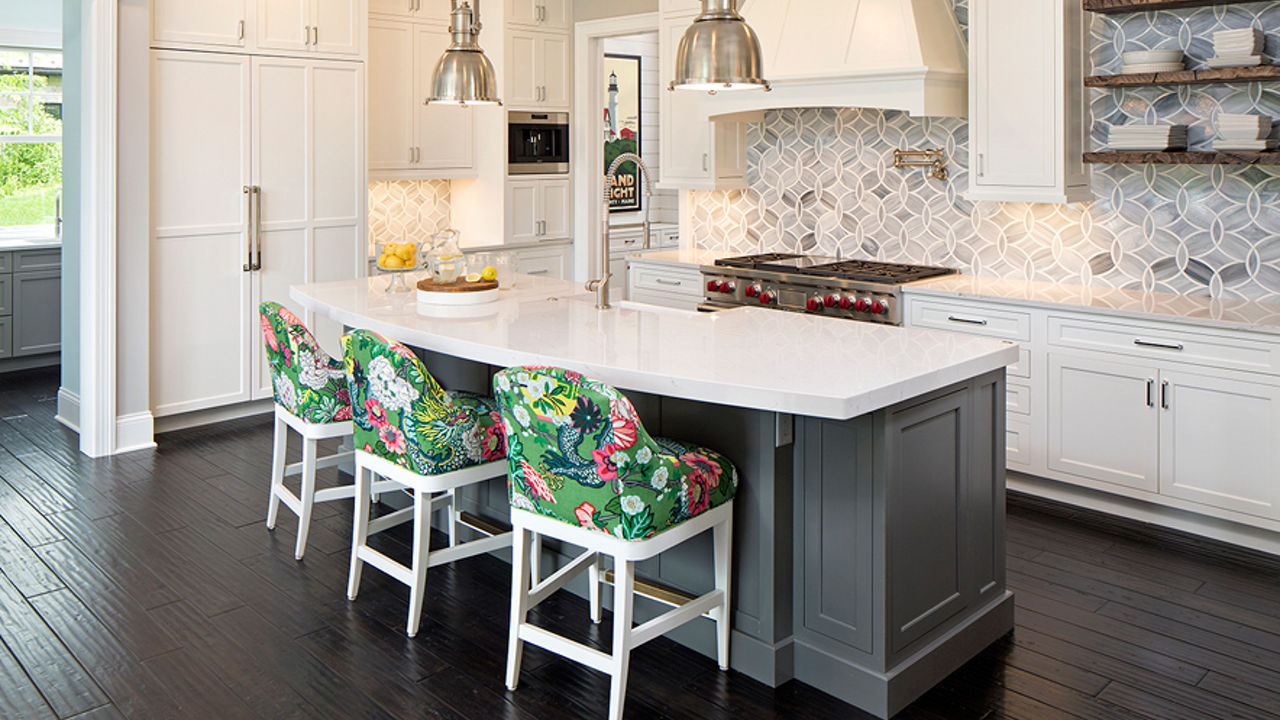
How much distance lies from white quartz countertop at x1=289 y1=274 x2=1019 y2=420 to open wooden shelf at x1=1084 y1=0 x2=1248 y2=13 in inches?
76.2

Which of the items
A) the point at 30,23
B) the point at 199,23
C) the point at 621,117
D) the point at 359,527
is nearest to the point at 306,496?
the point at 359,527

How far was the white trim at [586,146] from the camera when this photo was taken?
294 inches

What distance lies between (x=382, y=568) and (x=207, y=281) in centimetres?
300

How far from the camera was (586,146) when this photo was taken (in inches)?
298

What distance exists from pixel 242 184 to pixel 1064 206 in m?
4.31

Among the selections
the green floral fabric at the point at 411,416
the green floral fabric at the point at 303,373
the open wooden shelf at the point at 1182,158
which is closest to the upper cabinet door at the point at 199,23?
the green floral fabric at the point at 303,373

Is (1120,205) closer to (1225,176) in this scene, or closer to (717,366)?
(1225,176)

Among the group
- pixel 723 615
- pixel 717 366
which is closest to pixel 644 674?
pixel 723 615

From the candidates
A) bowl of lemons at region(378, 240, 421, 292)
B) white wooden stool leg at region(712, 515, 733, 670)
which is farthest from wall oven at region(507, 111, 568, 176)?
white wooden stool leg at region(712, 515, 733, 670)

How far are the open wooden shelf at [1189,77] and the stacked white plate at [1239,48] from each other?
0.03m

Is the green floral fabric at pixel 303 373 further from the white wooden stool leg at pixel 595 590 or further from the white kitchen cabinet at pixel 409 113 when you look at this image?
the white kitchen cabinet at pixel 409 113

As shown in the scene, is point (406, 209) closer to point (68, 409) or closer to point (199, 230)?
point (199, 230)

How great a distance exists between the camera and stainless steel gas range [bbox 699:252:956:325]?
16.8 ft

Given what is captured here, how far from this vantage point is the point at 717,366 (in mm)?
2961
